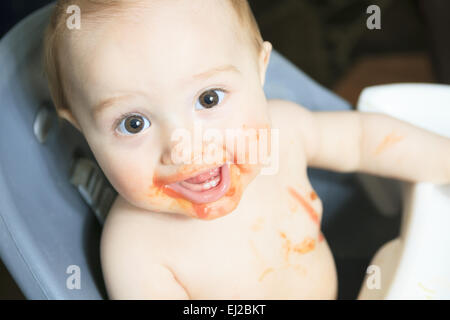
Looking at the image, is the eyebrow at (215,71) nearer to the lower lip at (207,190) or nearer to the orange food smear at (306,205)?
the lower lip at (207,190)

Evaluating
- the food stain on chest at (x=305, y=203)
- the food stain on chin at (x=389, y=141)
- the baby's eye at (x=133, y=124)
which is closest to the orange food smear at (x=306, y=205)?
the food stain on chest at (x=305, y=203)

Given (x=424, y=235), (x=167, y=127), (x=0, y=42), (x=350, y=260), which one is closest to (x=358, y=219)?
(x=350, y=260)

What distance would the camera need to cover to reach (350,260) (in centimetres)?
84

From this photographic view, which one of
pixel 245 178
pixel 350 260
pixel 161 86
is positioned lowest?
pixel 350 260

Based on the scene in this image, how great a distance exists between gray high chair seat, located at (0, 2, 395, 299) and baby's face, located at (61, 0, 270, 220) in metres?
0.09

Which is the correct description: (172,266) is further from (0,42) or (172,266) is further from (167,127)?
(0,42)

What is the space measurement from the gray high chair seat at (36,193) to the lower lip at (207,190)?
156 mm

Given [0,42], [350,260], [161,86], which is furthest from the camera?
[350,260]

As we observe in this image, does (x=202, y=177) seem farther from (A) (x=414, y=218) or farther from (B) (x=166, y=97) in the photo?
(A) (x=414, y=218)

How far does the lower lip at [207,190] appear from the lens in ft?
1.89

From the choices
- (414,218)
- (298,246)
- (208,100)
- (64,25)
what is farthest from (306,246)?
(64,25)

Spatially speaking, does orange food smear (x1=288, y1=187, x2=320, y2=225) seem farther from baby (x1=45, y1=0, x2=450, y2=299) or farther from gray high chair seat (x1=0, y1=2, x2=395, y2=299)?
gray high chair seat (x1=0, y1=2, x2=395, y2=299)

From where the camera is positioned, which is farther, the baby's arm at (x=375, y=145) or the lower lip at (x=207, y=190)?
the baby's arm at (x=375, y=145)

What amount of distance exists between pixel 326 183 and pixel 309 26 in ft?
2.69
